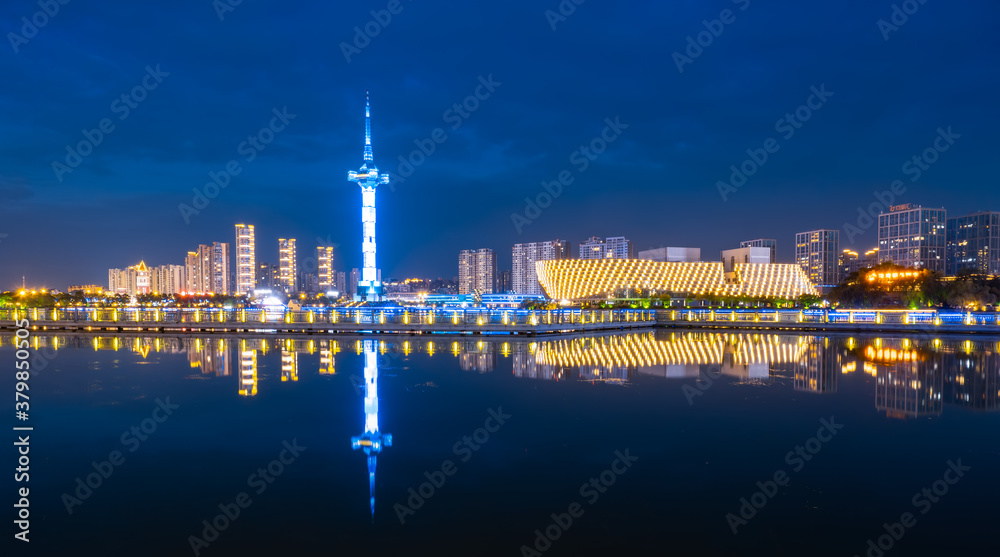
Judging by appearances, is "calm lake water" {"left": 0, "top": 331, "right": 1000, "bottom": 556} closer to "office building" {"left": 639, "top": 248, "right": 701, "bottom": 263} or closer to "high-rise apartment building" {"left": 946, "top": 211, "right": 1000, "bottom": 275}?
"office building" {"left": 639, "top": 248, "right": 701, "bottom": 263}

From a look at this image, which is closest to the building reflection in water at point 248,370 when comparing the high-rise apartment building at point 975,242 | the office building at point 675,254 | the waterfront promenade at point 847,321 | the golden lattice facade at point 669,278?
the waterfront promenade at point 847,321

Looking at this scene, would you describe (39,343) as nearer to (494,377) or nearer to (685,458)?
(494,377)

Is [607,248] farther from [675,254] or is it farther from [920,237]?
[920,237]

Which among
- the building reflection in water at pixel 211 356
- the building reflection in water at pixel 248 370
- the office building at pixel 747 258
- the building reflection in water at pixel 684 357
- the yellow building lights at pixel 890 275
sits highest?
the office building at pixel 747 258

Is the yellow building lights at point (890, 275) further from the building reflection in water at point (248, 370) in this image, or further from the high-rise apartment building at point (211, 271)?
the high-rise apartment building at point (211, 271)

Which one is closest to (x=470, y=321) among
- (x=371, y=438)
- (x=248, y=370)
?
(x=248, y=370)

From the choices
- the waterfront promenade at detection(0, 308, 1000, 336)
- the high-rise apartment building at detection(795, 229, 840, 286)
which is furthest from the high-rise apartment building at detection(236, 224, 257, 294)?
the high-rise apartment building at detection(795, 229, 840, 286)
